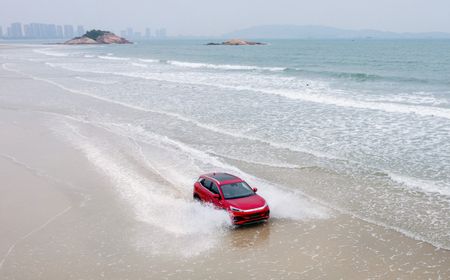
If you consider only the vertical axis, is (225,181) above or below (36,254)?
above

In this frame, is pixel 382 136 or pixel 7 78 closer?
pixel 382 136

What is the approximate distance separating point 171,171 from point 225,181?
5.11 m

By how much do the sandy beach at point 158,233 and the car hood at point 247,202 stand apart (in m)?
0.69

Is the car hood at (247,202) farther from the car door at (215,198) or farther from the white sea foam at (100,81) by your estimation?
the white sea foam at (100,81)

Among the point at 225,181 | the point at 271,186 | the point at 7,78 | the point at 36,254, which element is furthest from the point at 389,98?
the point at 7,78

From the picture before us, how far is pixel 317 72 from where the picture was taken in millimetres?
63000

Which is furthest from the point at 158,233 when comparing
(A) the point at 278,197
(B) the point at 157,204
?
(A) the point at 278,197

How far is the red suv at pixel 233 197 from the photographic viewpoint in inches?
588

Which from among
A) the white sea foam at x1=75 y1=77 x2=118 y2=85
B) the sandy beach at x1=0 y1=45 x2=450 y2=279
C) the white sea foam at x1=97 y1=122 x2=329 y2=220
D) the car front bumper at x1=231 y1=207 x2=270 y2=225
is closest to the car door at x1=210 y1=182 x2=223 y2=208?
the sandy beach at x1=0 y1=45 x2=450 y2=279

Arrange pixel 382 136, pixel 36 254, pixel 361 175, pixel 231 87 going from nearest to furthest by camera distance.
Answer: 1. pixel 36 254
2. pixel 361 175
3. pixel 382 136
4. pixel 231 87

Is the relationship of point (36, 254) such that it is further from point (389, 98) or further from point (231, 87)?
point (231, 87)

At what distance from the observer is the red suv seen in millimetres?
14938

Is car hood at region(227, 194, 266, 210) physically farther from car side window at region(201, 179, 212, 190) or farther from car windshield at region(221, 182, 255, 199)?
car side window at region(201, 179, 212, 190)

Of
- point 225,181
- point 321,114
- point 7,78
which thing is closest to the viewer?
point 225,181
